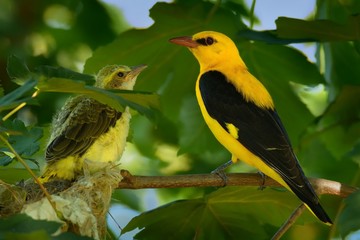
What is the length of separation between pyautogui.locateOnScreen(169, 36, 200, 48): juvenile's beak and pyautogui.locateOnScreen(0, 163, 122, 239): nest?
0.77m

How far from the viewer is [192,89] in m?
4.14

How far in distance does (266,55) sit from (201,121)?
48 centimetres

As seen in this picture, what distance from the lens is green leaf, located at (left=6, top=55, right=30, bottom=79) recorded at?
2314 mm

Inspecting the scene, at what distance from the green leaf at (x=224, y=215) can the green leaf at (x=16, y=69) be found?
1.07 meters

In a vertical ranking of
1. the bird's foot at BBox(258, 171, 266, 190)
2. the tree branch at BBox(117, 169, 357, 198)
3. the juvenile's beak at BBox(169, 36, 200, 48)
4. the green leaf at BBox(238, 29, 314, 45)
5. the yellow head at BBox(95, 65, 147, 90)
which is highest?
the green leaf at BBox(238, 29, 314, 45)

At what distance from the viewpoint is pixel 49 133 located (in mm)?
3590

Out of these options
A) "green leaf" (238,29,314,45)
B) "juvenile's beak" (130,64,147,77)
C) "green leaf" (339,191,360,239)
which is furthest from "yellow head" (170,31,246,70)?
"green leaf" (339,191,360,239)

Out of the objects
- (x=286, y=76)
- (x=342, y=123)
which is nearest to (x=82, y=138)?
(x=286, y=76)

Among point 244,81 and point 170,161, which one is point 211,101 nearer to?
point 244,81

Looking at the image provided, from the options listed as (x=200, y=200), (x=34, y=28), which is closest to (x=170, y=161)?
(x=34, y=28)

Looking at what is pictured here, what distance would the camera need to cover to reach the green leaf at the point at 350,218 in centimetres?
235

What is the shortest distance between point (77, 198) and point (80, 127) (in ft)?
2.18

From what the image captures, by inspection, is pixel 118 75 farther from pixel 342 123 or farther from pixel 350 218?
pixel 350 218

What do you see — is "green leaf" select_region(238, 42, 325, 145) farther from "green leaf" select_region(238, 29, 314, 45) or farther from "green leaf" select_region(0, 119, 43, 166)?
"green leaf" select_region(0, 119, 43, 166)
